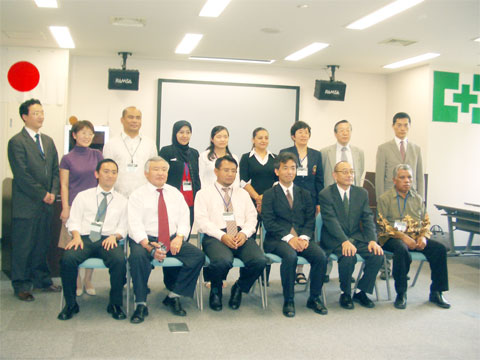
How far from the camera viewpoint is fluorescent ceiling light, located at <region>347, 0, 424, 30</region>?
4.91 meters

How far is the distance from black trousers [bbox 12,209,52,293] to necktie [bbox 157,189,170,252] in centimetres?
119

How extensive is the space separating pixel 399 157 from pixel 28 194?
3.72 metres

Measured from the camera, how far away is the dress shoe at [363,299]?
14.3 feet

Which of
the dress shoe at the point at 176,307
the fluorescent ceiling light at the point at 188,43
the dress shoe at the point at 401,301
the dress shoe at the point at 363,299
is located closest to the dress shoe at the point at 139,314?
the dress shoe at the point at 176,307

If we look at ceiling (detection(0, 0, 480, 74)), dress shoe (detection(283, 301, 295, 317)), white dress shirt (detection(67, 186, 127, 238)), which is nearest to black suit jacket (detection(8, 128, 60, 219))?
white dress shirt (detection(67, 186, 127, 238))

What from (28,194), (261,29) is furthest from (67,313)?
(261,29)

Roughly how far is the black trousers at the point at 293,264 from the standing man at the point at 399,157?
1424mm

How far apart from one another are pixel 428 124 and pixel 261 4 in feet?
13.9

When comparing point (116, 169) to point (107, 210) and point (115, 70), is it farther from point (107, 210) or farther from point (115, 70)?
point (115, 70)

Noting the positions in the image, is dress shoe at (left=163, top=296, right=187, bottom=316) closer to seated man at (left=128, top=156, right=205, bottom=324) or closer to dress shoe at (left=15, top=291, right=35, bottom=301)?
seated man at (left=128, top=156, right=205, bottom=324)

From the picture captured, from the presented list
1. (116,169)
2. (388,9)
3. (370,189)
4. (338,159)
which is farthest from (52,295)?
(370,189)

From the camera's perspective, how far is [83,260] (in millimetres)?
3809

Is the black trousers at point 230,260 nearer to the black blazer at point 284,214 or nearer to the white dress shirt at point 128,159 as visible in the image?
the black blazer at point 284,214

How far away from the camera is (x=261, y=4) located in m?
5.10
